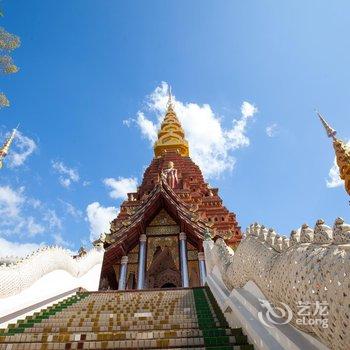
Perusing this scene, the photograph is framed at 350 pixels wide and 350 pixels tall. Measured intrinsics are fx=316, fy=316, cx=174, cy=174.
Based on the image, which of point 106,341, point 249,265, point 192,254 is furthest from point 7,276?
point 192,254

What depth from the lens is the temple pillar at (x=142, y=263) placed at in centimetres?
1235

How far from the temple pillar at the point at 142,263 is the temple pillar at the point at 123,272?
0.67 metres

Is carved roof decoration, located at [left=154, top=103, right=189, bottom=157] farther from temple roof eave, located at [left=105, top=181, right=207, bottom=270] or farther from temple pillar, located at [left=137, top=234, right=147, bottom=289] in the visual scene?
temple pillar, located at [left=137, top=234, right=147, bottom=289]

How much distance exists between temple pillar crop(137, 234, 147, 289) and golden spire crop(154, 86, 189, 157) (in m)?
15.9

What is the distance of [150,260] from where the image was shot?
13.3 metres

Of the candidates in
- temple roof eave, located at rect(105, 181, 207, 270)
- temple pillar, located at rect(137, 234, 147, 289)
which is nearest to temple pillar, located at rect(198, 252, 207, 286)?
temple roof eave, located at rect(105, 181, 207, 270)

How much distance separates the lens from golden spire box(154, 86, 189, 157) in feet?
102

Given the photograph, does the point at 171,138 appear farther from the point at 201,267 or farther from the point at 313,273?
the point at 313,273

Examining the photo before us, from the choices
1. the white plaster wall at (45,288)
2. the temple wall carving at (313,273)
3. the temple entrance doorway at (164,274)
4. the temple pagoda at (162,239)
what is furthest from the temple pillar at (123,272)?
the temple wall carving at (313,273)

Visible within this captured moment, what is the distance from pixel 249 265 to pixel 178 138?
29.7m

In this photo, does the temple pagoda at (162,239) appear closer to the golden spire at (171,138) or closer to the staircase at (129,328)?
the staircase at (129,328)

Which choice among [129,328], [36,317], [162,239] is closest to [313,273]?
[129,328]

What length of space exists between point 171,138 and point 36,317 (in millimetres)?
28151

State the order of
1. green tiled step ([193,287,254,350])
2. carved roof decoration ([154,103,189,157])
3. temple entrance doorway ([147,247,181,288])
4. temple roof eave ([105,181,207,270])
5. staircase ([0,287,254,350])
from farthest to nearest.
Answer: carved roof decoration ([154,103,189,157]) < temple entrance doorway ([147,247,181,288]) < temple roof eave ([105,181,207,270]) < staircase ([0,287,254,350]) < green tiled step ([193,287,254,350])
